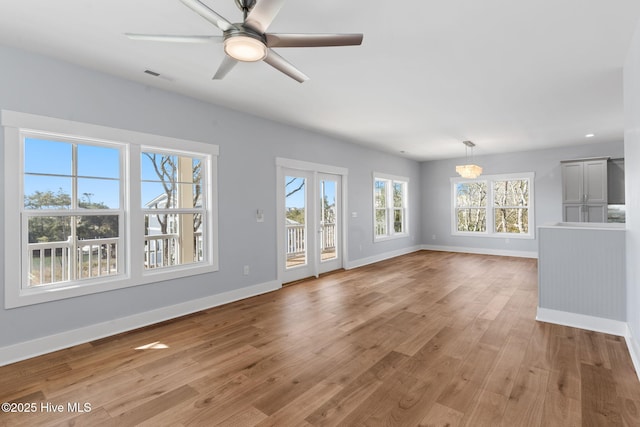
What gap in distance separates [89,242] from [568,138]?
8255 mm

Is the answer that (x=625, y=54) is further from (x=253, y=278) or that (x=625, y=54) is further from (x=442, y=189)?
(x=442, y=189)

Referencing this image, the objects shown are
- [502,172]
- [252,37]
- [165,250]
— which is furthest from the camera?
[502,172]

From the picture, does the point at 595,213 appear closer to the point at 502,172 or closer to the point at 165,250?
the point at 502,172

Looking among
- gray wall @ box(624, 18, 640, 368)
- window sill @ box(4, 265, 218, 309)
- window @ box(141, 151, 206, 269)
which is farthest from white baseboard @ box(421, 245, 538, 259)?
window sill @ box(4, 265, 218, 309)

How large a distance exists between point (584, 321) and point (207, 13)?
4369mm

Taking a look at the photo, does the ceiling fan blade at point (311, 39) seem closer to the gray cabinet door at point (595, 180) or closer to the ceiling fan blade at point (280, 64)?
the ceiling fan blade at point (280, 64)

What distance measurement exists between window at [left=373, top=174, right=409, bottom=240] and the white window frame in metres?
4.34

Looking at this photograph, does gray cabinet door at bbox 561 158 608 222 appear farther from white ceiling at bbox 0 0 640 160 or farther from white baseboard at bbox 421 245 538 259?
white ceiling at bbox 0 0 640 160

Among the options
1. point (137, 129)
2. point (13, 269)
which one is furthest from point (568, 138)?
point (13, 269)

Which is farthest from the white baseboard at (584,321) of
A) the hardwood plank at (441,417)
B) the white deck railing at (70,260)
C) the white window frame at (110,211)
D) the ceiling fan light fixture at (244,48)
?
the white deck railing at (70,260)

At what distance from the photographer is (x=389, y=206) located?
27.0 ft

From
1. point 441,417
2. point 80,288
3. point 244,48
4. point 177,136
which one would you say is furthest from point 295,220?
point 441,417

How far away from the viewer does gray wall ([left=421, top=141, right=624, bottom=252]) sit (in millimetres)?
7316

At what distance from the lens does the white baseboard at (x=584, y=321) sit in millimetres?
3139
